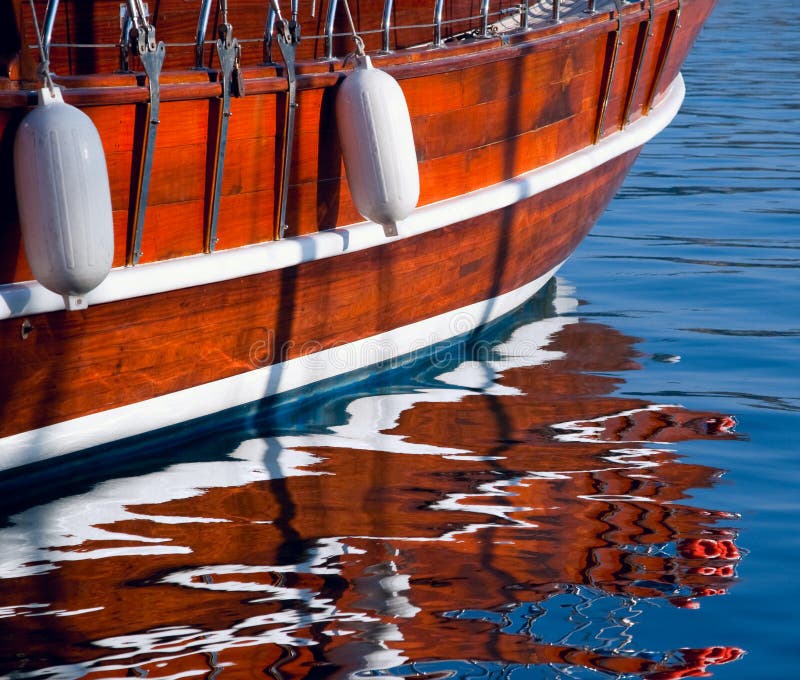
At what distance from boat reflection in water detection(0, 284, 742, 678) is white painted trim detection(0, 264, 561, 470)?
0.15 metres

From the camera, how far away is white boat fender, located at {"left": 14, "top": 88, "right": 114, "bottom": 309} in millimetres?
3529

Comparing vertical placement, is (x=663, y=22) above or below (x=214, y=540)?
above

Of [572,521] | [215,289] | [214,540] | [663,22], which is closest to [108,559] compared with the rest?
[214,540]

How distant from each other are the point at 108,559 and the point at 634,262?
16.0ft

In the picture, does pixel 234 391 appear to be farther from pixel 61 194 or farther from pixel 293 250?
pixel 61 194

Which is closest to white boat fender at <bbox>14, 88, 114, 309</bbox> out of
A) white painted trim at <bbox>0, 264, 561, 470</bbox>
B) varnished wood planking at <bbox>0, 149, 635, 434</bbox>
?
Answer: varnished wood planking at <bbox>0, 149, 635, 434</bbox>

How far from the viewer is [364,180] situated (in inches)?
178

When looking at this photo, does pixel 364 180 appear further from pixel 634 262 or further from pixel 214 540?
pixel 634 262

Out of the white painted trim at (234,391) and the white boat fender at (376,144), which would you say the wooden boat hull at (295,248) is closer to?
the white painted trim at (234,391)

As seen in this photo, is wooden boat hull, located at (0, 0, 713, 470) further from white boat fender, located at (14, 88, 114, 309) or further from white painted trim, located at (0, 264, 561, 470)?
white boat fender, located at (14, 88, 114, 309)

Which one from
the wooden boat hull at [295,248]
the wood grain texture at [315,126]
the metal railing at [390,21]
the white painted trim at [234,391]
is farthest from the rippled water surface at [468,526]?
the metal railing at [390,21]

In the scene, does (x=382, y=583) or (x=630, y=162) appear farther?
(x=630, y=162)

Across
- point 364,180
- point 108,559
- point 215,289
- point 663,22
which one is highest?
point 663,22

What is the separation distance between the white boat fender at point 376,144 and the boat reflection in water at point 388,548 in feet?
2.95
